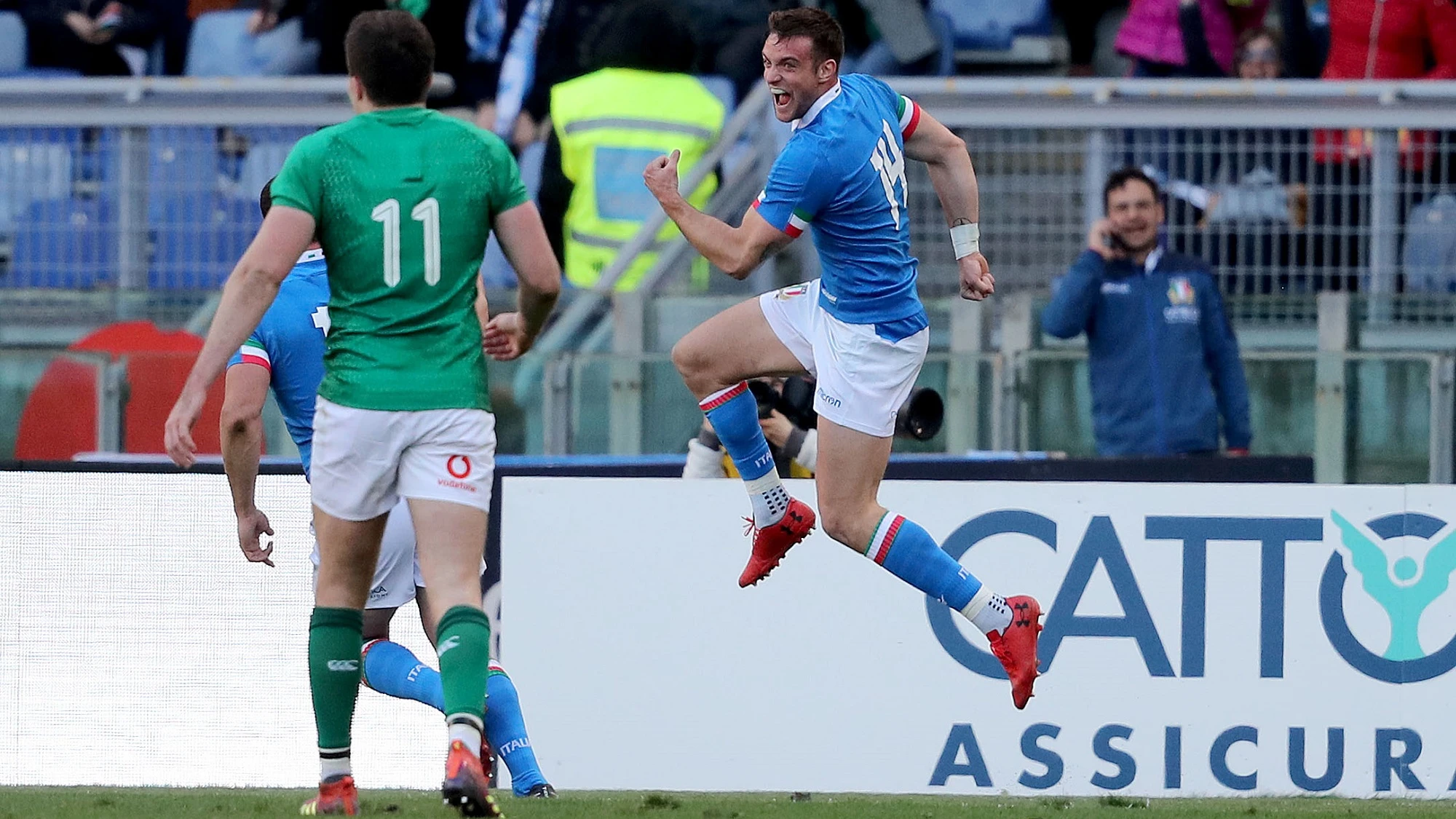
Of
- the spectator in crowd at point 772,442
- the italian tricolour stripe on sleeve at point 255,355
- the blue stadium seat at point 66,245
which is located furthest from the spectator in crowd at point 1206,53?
the italian tricolour stripe on sleeve at point 255,355

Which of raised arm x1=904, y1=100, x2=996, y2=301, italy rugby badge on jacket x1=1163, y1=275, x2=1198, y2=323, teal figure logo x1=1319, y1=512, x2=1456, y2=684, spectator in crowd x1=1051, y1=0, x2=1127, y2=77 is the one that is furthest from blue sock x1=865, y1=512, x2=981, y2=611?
spectator in crowd x1=1051, y1=0, x2=1127, y2=77

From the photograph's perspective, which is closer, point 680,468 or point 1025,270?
point 680,468

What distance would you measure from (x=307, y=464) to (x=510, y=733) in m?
1.12

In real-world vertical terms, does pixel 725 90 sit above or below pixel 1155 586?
above

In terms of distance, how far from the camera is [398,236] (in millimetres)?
5227

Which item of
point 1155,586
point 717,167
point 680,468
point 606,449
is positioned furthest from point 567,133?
point 1155,586

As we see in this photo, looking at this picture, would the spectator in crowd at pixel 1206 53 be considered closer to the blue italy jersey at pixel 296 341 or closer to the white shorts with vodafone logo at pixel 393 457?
the blue italy jersey at pixel 296 341

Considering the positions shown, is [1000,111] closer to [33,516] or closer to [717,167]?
[717,167]

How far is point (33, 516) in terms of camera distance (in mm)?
7945

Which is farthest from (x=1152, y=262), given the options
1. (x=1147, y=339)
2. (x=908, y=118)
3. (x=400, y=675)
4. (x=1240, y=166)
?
(x=400, y=675)

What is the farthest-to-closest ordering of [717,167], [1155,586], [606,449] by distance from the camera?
[717,167], [606,449], [1155,586]

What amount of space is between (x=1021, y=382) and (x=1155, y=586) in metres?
2.36

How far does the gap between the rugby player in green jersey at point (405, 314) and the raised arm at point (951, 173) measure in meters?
1.90

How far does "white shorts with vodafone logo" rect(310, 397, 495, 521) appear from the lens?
5.29m
